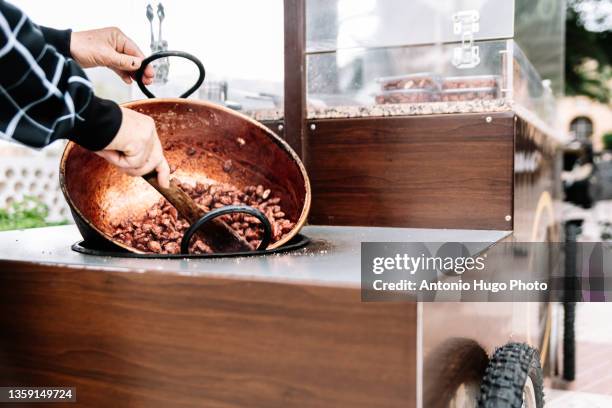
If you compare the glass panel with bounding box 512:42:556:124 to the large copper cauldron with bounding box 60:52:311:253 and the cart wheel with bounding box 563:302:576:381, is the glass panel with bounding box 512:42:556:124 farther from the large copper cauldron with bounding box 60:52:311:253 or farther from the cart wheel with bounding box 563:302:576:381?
the cart wheel with bounding box 563:302:576:381

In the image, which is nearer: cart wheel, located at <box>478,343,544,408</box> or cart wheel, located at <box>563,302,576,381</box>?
cart wheel, located at <box>478,343,544,408</box>

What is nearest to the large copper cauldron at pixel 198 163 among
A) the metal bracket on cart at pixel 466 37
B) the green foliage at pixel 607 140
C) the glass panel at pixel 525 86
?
the metal bracket on cart at pixel 466 37

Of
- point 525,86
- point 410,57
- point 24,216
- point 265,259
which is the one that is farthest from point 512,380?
point 24,216

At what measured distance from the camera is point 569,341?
9.98 feet

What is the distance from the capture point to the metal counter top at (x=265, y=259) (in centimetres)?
104

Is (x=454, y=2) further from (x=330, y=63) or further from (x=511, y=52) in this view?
(x=330, y=63)

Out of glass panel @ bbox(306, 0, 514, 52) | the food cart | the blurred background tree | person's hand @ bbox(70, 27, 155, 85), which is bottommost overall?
the food cart

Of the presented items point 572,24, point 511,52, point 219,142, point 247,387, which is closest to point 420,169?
point 511,52

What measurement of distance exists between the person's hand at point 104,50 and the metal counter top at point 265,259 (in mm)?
482

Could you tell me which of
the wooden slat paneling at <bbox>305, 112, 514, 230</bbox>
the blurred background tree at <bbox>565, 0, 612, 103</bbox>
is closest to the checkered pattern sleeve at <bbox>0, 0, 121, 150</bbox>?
the wooden slat paneling at <bbox>305, 112, 514, 230</bbox>

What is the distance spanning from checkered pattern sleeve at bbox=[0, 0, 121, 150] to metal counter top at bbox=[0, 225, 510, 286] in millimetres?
246

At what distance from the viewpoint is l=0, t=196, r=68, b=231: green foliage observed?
404cm

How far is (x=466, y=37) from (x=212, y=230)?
102 cm

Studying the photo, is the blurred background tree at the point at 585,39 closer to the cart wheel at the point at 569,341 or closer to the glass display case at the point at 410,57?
the cart wheel at the point at 569,341
